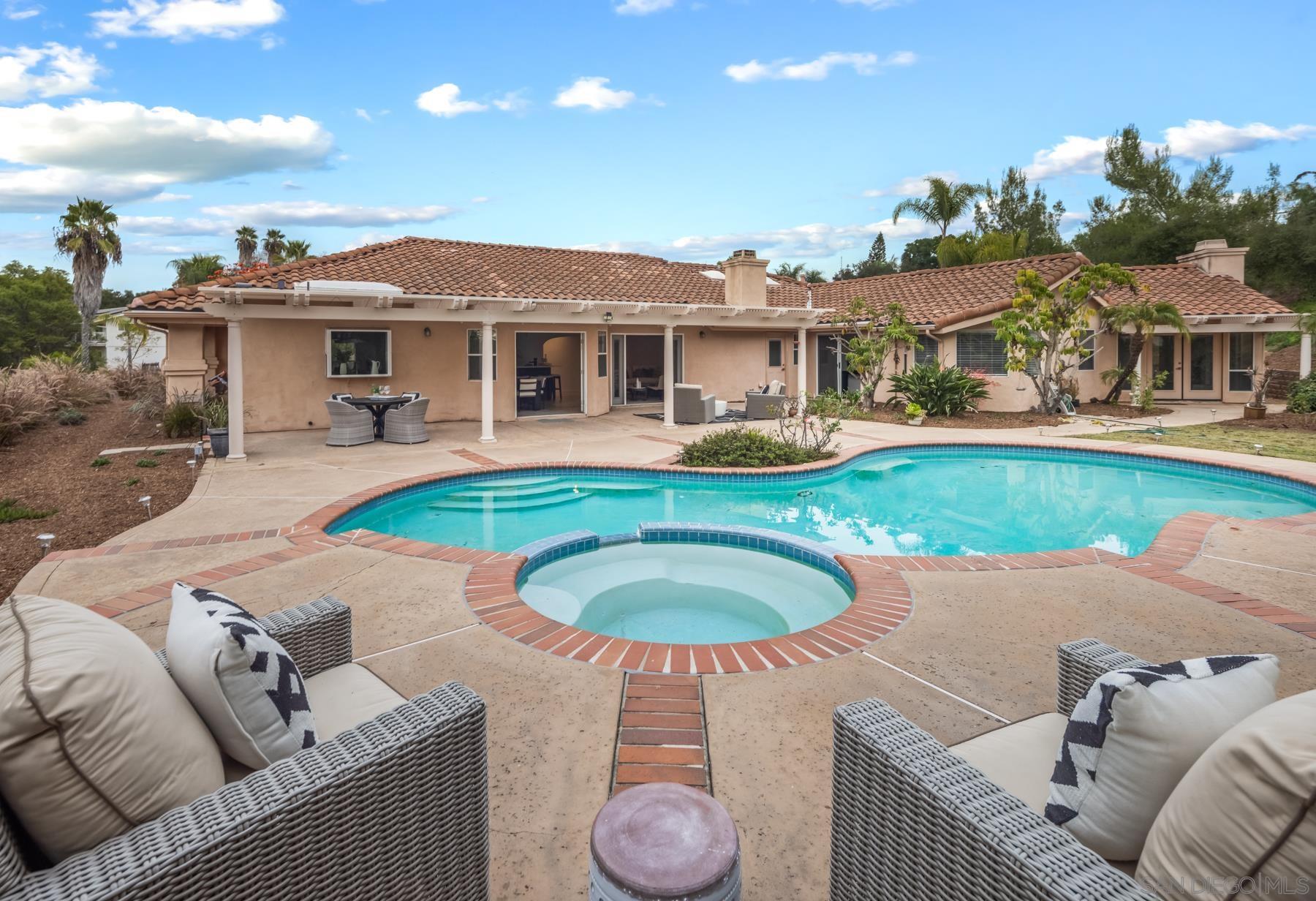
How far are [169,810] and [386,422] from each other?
11519 millimetres

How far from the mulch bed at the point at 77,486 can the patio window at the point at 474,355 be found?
584cm

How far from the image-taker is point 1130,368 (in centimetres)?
1784

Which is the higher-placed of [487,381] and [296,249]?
[296,249]

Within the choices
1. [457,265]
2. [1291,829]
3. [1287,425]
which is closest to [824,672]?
[1291,829]

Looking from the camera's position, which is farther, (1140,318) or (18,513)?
(1140,318)

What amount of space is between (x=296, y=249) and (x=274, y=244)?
1534mm

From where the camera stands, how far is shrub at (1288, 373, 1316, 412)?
1563cm

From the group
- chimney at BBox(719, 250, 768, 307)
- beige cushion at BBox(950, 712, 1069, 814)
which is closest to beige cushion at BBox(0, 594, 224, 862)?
beige cushion at BBox(950, 712, 1069, 814)

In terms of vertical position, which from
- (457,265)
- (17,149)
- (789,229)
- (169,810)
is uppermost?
(789,229)

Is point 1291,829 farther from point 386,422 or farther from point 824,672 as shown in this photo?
point 386,422

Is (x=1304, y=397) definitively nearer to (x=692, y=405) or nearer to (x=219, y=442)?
(x=692, y=405)

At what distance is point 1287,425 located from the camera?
14.5m

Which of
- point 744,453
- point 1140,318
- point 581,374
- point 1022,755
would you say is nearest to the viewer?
point 1022,755

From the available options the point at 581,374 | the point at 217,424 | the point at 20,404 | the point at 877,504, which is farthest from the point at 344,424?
the point at 877,504
